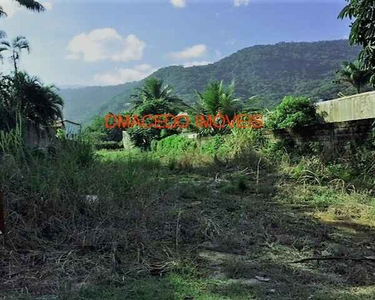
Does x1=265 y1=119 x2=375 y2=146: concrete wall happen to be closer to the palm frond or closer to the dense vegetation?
the dense vegetation

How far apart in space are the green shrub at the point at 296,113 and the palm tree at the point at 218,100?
16.7 ft

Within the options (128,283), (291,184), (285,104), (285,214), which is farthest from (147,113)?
(128,283)

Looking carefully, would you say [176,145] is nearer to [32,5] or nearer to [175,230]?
[32,5]

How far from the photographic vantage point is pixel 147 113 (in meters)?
23.5

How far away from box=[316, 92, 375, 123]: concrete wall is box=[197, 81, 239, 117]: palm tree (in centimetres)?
603

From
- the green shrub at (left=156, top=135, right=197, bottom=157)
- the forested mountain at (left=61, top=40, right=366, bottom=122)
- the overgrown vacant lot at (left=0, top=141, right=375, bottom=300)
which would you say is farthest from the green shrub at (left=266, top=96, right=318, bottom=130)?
the forested mountain at (left=61, top=40, right=366, bottom=122)

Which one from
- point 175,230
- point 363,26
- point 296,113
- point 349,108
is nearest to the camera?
point 175,230

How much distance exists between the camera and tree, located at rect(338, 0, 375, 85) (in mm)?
4707

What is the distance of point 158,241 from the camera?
3.36 m

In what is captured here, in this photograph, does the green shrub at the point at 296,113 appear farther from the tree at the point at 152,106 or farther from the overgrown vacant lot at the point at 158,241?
the tree at the point at 152,106

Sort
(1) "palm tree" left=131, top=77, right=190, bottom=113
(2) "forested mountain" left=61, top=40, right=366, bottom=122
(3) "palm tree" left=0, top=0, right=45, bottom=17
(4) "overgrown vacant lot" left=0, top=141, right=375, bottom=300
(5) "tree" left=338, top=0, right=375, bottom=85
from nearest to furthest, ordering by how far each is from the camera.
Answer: (4) "overgrown vacant lot" left=0, top=141, right=375, bottom=300
(5) "tree" left=338, top=0, right=375, bottom=85
(3) "palm tree" left=0, top=0, right=45, bottom=17
(1) "palm tree" left=131, top=77, right=190, bottom=113
(2) "forested mountain" left=61, top=40, right=366, bottom=122

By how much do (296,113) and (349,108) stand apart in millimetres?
1530

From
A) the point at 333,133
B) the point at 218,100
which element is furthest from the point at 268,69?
the point at 333,133

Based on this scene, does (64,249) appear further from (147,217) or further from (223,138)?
(223,138)
